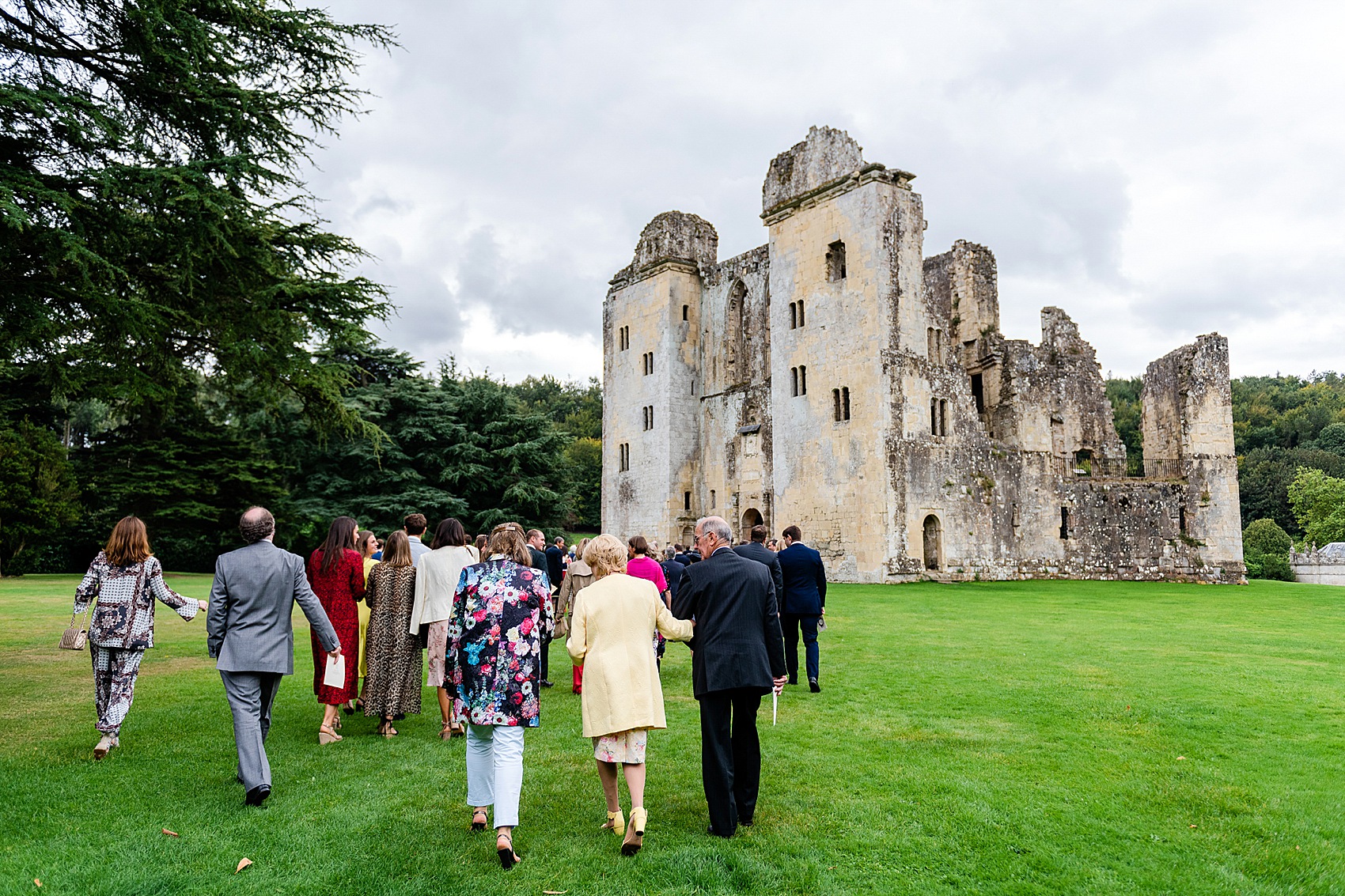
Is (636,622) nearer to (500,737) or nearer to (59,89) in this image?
(500,737)

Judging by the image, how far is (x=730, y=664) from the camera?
18.2 feet

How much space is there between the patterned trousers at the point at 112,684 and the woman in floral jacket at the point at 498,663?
148 inches

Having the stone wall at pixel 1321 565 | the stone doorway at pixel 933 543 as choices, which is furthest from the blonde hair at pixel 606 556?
the stone wall at pixel 1321 565

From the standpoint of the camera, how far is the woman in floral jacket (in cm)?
516

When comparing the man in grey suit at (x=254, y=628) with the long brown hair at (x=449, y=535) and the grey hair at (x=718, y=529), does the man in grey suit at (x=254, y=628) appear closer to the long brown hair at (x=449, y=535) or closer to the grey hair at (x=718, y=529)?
the long brown hair at (x=449, y=535)

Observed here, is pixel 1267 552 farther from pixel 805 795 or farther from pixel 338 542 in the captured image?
pixel 338 542

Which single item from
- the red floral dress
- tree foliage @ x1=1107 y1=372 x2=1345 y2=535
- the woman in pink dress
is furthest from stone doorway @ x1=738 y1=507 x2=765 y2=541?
tree foliage @ x1=1107 y1=372 x2=1345 y2=535

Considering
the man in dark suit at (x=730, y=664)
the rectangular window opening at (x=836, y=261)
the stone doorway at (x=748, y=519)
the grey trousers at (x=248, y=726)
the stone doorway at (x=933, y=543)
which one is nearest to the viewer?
the man in dark suit at (x=730, y=664)

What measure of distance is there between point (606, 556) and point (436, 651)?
3.65 meters

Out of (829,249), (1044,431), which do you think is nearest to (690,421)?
(829,249)

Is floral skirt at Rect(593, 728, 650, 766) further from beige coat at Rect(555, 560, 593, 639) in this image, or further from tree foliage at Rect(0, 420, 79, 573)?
tree foliage at Rect(0, 420, 79, 573)

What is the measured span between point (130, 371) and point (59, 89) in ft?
11.1

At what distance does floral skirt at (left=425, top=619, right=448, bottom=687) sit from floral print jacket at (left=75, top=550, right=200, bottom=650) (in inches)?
80.5

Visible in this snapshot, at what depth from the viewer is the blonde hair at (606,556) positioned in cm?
548
